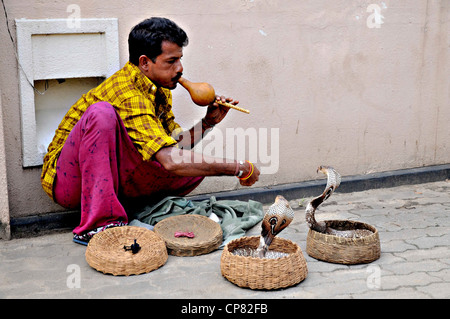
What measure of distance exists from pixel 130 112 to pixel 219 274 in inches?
42.7

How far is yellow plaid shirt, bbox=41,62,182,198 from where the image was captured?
3.50m

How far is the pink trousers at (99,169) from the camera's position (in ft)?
11.4

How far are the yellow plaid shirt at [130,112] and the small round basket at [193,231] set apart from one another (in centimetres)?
50

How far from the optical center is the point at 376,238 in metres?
3.33

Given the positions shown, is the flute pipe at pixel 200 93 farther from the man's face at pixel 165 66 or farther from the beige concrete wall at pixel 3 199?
the beige concrete wall at pixel 3 199

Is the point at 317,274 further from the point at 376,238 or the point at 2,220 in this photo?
the point at 2,220

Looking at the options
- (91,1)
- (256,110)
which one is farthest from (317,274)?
(91,1)

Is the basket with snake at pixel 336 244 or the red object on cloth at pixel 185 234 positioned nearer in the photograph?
the basket with snake at pixel 336 244

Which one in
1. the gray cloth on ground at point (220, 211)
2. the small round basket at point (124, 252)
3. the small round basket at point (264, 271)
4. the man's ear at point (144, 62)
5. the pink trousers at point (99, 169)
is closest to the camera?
the small round basket at point (264, 271)

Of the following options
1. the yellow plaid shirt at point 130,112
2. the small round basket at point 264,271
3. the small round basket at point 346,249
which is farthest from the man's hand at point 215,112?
the small round basket at point 264,271

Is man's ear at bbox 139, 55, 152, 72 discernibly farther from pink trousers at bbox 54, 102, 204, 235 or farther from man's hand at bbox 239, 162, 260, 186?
man's hand at bbox 239, 162, 260, 186

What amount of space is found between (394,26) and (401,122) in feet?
2.59

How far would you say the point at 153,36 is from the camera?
3520mm

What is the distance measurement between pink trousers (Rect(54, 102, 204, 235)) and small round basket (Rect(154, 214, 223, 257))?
0.90 ft
